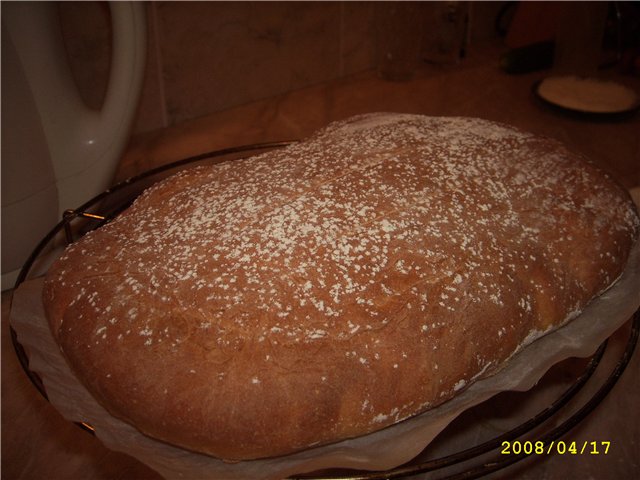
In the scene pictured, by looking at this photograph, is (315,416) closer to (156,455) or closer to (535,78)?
(156,455)

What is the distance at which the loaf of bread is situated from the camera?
1.71ft

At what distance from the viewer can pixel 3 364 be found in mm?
844

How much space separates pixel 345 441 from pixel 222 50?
1.04 meters

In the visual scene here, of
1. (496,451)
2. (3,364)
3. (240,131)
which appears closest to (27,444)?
(3,364)

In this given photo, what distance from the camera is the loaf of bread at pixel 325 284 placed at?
1.71ft

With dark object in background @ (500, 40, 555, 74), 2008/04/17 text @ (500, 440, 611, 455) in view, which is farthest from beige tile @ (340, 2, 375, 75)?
2008/04/17 text @ (500, 440, 611, 455)

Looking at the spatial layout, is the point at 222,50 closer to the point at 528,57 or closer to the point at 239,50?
the point at 239,50

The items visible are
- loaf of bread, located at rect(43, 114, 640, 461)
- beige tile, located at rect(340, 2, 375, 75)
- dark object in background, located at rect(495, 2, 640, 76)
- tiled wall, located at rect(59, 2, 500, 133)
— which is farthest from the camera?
dark object in background, located at rect(495, 2, 640, 76)

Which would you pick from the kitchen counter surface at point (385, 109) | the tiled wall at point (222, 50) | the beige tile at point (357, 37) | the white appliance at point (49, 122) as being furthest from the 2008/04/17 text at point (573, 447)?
the beige tile at point (357, 37)

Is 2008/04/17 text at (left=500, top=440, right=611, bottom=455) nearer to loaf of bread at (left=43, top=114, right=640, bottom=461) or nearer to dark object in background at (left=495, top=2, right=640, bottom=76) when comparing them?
loaf of bread at (left=43, top=114, right=640, bottom=461)

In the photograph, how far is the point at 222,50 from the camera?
134cm

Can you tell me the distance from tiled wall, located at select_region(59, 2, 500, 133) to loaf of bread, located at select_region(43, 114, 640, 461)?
0.55m

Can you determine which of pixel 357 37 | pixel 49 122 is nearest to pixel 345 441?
pixel 49 122

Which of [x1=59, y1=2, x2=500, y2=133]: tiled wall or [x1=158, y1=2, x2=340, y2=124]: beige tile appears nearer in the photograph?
[x1=59, y1=2, x2=500, y2=133]: tiled wall
